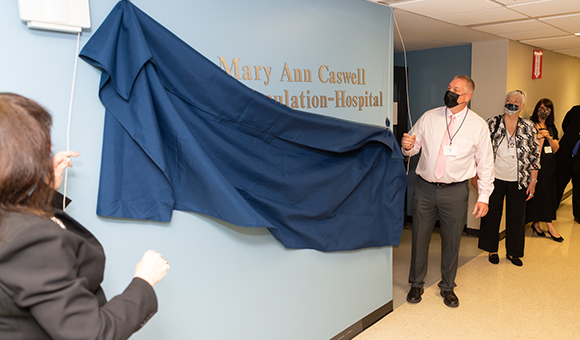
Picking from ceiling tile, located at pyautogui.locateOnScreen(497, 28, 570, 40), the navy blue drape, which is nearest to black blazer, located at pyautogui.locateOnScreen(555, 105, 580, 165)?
ceiling tile, located at pyautogui.locateOnScreen(497, 28, 570, 40)


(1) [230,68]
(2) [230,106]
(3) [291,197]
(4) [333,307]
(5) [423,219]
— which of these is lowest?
(4) [333,307]

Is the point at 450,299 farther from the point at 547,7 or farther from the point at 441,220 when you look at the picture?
the point at 547,7

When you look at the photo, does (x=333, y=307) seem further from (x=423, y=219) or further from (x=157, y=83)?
(x=157, y=83)

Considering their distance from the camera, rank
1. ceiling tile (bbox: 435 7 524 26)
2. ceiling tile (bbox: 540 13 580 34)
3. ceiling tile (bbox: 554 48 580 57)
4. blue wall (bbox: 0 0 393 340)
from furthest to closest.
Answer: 1. ceiling tile (bbox: 554 48 580 57)
2. ceiling tile (bbox: 540 13 580 34)
3. ceiling tile (bbox: 435 7 524 26)
4. blue wall (bbox: 0 0 393 340)

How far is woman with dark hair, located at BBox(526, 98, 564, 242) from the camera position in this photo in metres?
4.69

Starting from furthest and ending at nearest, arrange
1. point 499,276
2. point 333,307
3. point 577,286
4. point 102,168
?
1. point 499,276
2. point 577,286
3. point 333,307
4. point 102,168

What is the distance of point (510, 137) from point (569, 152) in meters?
1.93

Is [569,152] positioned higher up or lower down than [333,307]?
higher up

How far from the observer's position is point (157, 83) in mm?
1639

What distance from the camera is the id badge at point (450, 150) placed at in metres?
3.07

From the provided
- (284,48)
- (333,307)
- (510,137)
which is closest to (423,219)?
(333,307)

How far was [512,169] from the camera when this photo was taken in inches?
157

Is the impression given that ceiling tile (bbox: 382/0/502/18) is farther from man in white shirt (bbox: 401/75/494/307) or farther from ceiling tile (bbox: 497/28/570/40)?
ceiling tile (bbox: 497/28/570/40)

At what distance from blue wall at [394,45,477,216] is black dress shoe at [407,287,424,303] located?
5.68 feet
